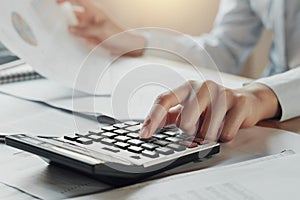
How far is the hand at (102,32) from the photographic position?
101 cm

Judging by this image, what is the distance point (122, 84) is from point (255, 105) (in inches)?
8.7

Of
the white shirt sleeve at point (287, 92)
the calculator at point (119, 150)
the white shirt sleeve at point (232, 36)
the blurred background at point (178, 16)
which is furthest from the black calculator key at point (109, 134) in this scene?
the blurred background at point (178, 16)

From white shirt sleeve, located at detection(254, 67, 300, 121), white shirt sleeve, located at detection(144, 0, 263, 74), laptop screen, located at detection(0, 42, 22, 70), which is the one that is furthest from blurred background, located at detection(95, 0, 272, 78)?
white shirt sleeve, located at detection(254, 67, 300, 121)

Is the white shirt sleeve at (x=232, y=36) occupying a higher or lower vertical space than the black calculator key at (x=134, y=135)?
higher

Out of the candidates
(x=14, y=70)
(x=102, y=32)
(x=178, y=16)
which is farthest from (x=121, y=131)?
(x=178, y=16)

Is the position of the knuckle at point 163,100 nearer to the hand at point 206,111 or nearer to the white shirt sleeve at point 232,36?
the hand at point 206,111

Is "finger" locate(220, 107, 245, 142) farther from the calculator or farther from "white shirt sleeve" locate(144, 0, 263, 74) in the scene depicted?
"white shirt sleeve" locate(144, 0, 263, 74)

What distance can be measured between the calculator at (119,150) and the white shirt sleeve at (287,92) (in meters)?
0.20

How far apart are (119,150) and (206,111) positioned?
151mm

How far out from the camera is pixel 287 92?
0.80 m

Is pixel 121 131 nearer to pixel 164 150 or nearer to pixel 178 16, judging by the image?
pixel 164 150

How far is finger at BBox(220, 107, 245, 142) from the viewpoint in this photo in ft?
2.16

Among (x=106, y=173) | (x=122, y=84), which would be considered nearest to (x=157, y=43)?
(x=122, y=84)

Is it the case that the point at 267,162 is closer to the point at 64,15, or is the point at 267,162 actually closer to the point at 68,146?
the point at 68,146
